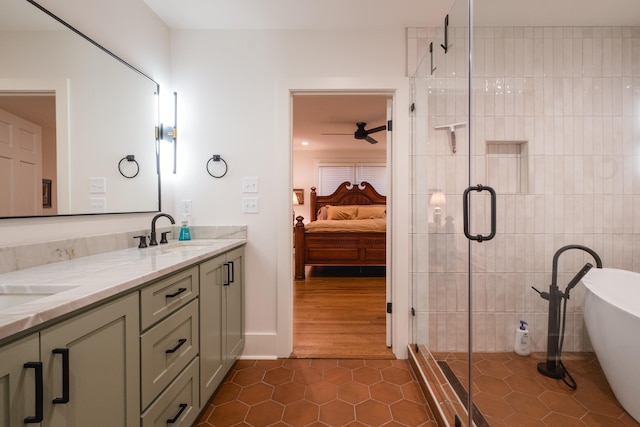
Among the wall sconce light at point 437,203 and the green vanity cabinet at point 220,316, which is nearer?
the green vanity cabinet at point 220,316

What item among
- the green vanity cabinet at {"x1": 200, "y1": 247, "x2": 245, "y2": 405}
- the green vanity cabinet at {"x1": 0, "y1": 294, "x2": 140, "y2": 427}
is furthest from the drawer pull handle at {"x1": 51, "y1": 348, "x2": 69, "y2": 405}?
the green vanity cabinet at {"x1": 200, "y1": 247, "x2": 245, "y2": 405}

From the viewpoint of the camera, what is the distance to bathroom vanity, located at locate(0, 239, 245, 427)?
0.65m

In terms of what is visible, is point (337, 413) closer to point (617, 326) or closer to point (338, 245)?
point (617, 326)

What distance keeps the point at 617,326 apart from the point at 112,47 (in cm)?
301

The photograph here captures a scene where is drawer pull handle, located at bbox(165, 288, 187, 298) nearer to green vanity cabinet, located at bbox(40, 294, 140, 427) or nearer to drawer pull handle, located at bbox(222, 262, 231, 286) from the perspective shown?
green vanity cabinet, located at bbox(40, 294, 140, 427)

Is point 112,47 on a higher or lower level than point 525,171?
higher

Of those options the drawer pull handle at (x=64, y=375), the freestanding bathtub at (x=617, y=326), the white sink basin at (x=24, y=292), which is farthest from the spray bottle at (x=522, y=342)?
the white sink basin at (x=24, y=292)

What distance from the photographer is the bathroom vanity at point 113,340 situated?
0.65m

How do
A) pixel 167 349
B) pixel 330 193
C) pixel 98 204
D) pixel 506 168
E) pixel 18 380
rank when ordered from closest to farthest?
pixel 18 380, pixel 167 349, pixel 98 204, pixel 506 168, pixel 330 193

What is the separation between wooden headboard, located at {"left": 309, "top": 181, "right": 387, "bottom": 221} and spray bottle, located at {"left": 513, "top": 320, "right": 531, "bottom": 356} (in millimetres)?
4619

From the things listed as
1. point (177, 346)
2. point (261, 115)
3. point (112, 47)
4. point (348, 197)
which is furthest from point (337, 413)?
point (348, 197)

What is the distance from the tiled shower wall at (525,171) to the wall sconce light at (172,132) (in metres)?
1.78

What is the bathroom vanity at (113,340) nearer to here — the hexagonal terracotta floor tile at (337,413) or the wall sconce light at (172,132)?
the hexagonal terracotta floor tile at (337,413)

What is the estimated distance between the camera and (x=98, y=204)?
1526mm
